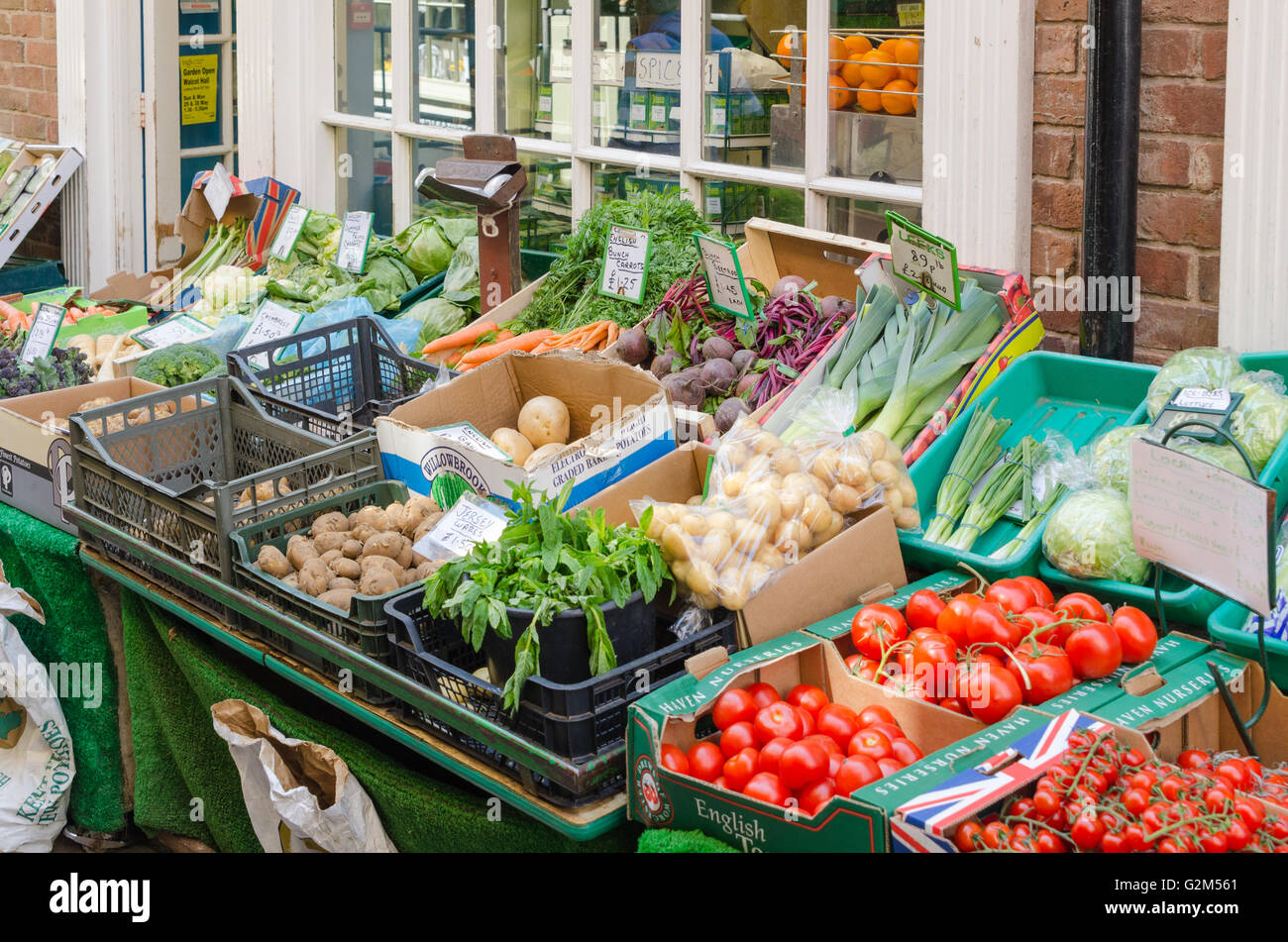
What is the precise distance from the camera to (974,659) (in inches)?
92.3

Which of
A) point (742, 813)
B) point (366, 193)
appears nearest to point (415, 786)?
point (742, 813)

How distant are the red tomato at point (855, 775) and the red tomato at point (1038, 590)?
59cm

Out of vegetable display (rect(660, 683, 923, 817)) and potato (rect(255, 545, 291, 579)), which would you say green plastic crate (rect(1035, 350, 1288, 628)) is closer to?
vegetable display (rect(660, 683, 923, 817))

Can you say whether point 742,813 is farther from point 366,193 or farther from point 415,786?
point 366,193

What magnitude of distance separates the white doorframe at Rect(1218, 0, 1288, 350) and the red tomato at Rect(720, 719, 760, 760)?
1.66 metres

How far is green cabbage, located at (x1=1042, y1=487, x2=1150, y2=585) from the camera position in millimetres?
2574

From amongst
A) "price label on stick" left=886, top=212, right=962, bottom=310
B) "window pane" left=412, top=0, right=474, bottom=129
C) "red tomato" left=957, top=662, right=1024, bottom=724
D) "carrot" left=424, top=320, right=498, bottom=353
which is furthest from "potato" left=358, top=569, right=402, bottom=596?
"window pane" left=412, top=0, right=474, bottom=129

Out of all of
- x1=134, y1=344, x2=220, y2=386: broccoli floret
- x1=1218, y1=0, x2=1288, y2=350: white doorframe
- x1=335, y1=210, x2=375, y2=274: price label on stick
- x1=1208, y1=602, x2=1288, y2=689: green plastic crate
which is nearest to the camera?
x1=1208, y1=602, x2=1288, y2=689: green plastic crate

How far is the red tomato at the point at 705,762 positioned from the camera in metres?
2.23

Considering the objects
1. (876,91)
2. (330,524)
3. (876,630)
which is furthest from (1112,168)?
(330,524)

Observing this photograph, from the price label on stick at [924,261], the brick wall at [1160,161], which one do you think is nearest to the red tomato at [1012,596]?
the price label on stick at [924,261]

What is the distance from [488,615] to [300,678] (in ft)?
2.40

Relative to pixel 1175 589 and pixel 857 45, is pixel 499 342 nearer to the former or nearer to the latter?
pixel 857 45

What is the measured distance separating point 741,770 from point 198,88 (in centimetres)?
596
